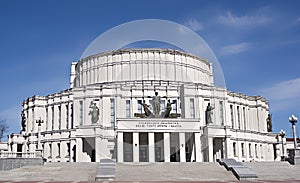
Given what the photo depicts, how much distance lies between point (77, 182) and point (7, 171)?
9684 millimetres

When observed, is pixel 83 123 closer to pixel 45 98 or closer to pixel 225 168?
pixel 45 98

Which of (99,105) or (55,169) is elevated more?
(99,105)

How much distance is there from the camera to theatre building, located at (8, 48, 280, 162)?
43.7 m

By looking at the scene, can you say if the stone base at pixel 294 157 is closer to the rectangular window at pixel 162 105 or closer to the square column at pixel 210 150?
the square column at pixel 210 150

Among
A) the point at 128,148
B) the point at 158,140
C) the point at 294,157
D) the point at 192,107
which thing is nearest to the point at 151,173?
the point at 294,157

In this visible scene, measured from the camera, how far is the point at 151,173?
92.9 ft

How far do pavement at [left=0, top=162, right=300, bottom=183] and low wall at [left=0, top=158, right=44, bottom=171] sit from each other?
1392 millimetres

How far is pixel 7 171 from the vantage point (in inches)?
1188

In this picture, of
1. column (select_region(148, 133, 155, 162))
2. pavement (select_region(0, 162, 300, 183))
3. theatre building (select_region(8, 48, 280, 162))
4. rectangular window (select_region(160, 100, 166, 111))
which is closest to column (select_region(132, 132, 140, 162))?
theatre building (select_region(8, 48, 280, 162))

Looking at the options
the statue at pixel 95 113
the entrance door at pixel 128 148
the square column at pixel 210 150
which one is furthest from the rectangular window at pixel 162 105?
the entrance door at pixel 128 148

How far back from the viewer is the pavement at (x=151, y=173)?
2612 centimetres

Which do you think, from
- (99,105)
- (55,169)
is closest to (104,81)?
(99,105)

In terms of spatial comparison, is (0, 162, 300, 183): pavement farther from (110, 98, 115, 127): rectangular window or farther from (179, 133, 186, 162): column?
(110, 98, 115, 127): rectangular window

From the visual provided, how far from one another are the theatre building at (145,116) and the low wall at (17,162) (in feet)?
9.54
